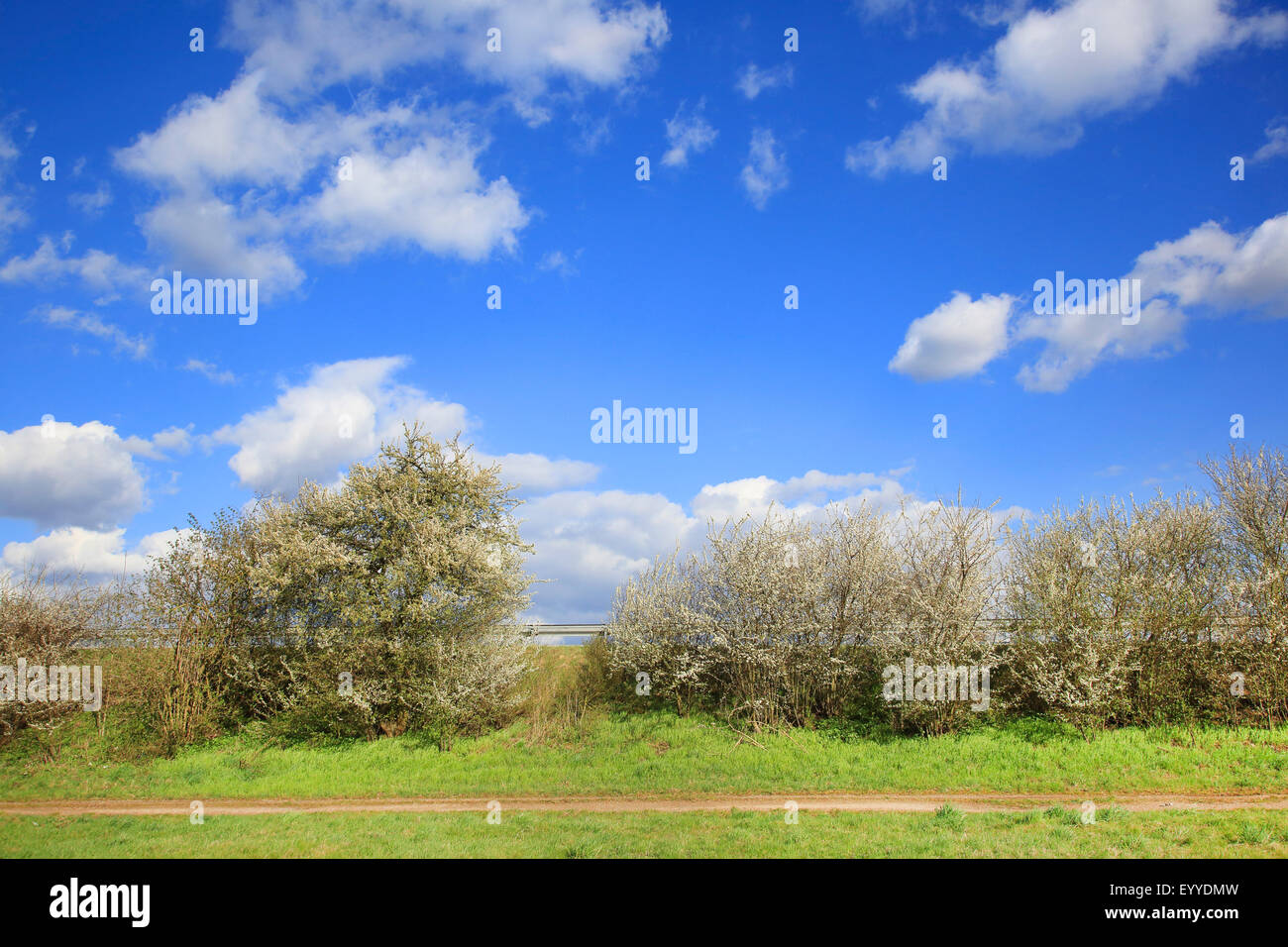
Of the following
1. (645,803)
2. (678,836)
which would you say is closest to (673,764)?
(645,803)

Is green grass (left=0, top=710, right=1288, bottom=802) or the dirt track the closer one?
the dirt track

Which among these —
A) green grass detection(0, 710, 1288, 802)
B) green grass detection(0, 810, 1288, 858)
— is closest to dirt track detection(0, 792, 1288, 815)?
green grass detection(0, 710, 1288, 802)

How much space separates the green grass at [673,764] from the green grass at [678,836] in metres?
2.89

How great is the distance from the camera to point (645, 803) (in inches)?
654

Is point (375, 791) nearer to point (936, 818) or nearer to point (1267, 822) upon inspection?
point (936, 818)

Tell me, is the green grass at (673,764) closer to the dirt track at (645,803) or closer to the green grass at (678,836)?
the dirt track at (645,803)

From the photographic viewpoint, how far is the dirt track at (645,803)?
1512 cm

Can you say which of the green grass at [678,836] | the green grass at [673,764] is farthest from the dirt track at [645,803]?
the green grass at [678,836]

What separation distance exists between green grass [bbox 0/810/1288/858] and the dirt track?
0.92m

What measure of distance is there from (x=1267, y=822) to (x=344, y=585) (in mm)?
23087

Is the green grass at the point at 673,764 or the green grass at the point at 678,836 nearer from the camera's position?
the green grass at the point at 678,836

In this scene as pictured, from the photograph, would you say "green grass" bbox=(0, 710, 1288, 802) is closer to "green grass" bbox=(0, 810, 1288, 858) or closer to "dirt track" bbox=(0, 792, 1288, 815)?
"dirt track" bbox=(0, 792, 1288, 815)

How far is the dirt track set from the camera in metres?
15.1
